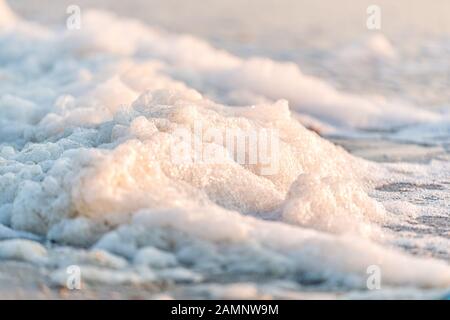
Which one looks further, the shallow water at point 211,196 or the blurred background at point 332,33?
the blurred background at point 332,33

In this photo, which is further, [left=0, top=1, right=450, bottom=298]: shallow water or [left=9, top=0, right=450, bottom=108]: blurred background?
[left=9, top=0, right=450, bottom=108]: blurred background

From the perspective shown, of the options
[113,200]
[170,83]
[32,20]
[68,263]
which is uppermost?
[32,20]

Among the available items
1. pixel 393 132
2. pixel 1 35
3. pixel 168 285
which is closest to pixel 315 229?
pixel 168 285

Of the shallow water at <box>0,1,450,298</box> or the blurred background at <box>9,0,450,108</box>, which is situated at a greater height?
the blurred background at <box>9,0,450,108</box>

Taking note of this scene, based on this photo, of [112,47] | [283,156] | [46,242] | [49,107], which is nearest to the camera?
[46,242]

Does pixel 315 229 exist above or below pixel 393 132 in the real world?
below

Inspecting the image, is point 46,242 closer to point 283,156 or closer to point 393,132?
point 283,156

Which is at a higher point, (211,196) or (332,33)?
(332,33)

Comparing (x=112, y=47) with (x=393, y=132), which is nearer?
(x=393, y=132)

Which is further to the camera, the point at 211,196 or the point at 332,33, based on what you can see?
the point at 332,33

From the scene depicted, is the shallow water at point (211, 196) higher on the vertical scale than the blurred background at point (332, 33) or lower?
lower

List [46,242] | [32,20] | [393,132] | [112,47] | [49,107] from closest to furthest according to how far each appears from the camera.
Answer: [46,242] < [49,107] < [393,132] < [112,47] < [32,20]
